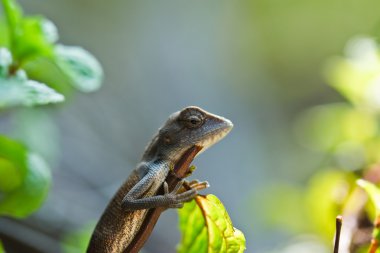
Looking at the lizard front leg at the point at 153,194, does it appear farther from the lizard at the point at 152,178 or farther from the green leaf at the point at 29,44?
the green leaf at the point at 29,44

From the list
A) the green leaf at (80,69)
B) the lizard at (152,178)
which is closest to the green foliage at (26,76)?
the green leaf at (80,69)

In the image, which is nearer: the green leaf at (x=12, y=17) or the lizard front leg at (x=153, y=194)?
the lizard front leg at (x=153, y=194)

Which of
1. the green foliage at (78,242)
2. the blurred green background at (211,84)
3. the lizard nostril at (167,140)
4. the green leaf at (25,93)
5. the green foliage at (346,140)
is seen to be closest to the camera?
the green leaf at (25,93)

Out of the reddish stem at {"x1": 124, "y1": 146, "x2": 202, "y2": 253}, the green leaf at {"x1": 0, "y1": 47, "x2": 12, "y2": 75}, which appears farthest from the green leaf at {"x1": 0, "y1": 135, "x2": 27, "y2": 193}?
the reddish stem at {"x1": 124, "y1": 146, "x2": 202, "y2": 253}

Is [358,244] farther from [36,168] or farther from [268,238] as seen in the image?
[268,238]

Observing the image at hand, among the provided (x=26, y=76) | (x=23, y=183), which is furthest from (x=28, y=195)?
(x=26, y=76)

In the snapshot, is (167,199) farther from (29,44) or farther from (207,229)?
(29,44)
